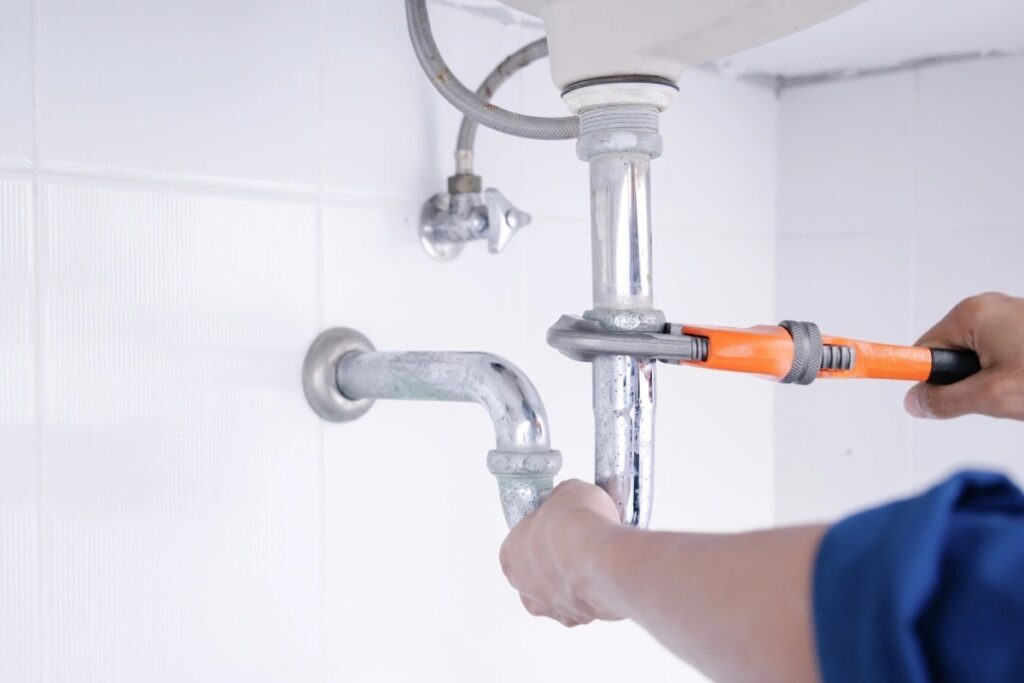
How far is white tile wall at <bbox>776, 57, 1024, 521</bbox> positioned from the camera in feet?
3.20

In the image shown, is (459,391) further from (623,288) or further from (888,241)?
(888,241)

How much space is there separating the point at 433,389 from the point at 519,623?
29 cm

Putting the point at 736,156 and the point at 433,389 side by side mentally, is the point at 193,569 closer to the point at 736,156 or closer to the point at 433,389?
the point at 433,389

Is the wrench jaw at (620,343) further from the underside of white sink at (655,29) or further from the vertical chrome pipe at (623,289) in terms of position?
the underside of white sink at (655,29)

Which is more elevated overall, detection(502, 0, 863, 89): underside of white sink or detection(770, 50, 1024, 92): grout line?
detection(770, 50, 1024, 92): grout line

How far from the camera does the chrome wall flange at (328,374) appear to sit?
65cm

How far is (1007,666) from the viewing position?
0.26 meters

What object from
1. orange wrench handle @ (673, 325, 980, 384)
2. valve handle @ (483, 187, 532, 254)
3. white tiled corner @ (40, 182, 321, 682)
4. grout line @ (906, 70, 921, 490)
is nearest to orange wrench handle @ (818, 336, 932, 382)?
orange wrench handle @ (673, 325, 980, 384)

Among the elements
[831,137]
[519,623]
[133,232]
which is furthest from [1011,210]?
[133,232]

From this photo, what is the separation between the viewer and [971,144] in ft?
3.23

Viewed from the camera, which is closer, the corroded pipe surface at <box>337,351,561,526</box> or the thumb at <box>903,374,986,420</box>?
the corroded pipe surface at <box>337,351,561,526</box>

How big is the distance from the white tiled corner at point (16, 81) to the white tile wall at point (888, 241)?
0.79 metres

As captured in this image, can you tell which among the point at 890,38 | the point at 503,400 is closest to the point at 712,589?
the point at 503,400

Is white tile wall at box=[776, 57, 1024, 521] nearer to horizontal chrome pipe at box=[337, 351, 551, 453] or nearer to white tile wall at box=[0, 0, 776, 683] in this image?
white tile wall at box=[0, 0, 776, 683]
